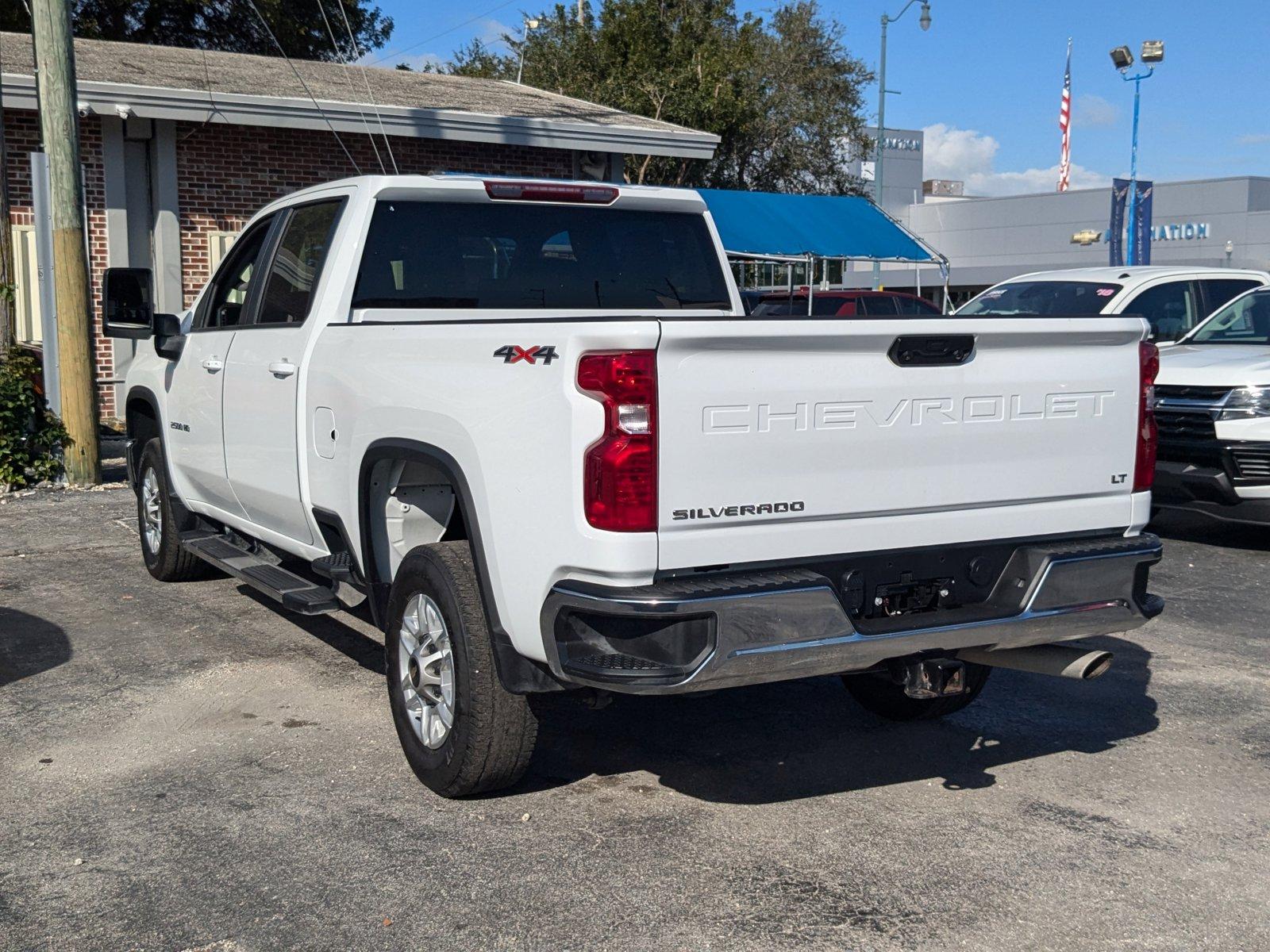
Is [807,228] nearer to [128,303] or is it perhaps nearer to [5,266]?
[5,266]

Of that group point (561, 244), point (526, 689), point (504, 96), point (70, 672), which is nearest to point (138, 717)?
point (70, 672)

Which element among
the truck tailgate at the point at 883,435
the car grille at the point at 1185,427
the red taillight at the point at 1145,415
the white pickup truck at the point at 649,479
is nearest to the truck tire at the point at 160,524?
the white pickup truck at the point at 649,479

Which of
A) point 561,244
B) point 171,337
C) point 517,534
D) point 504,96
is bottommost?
point 517,534

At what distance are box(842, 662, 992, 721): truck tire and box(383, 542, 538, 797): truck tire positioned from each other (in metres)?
1.59

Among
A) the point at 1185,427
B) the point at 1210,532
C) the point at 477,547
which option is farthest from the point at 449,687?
the point at 1210,532

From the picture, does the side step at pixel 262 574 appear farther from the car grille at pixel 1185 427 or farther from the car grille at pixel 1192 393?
the car grille at pixel 1192 393

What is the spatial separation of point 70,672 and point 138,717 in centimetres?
84

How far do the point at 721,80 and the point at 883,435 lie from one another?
96.7 feet

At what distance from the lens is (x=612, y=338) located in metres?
3.51

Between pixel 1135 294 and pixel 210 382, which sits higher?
pixel 1135 294

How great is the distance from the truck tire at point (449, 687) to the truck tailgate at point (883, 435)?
86cm

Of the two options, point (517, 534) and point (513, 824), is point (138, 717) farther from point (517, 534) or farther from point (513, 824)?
point (517, 534)

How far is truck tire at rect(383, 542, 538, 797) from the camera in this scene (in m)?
4.13

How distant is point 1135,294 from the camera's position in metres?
10.6
